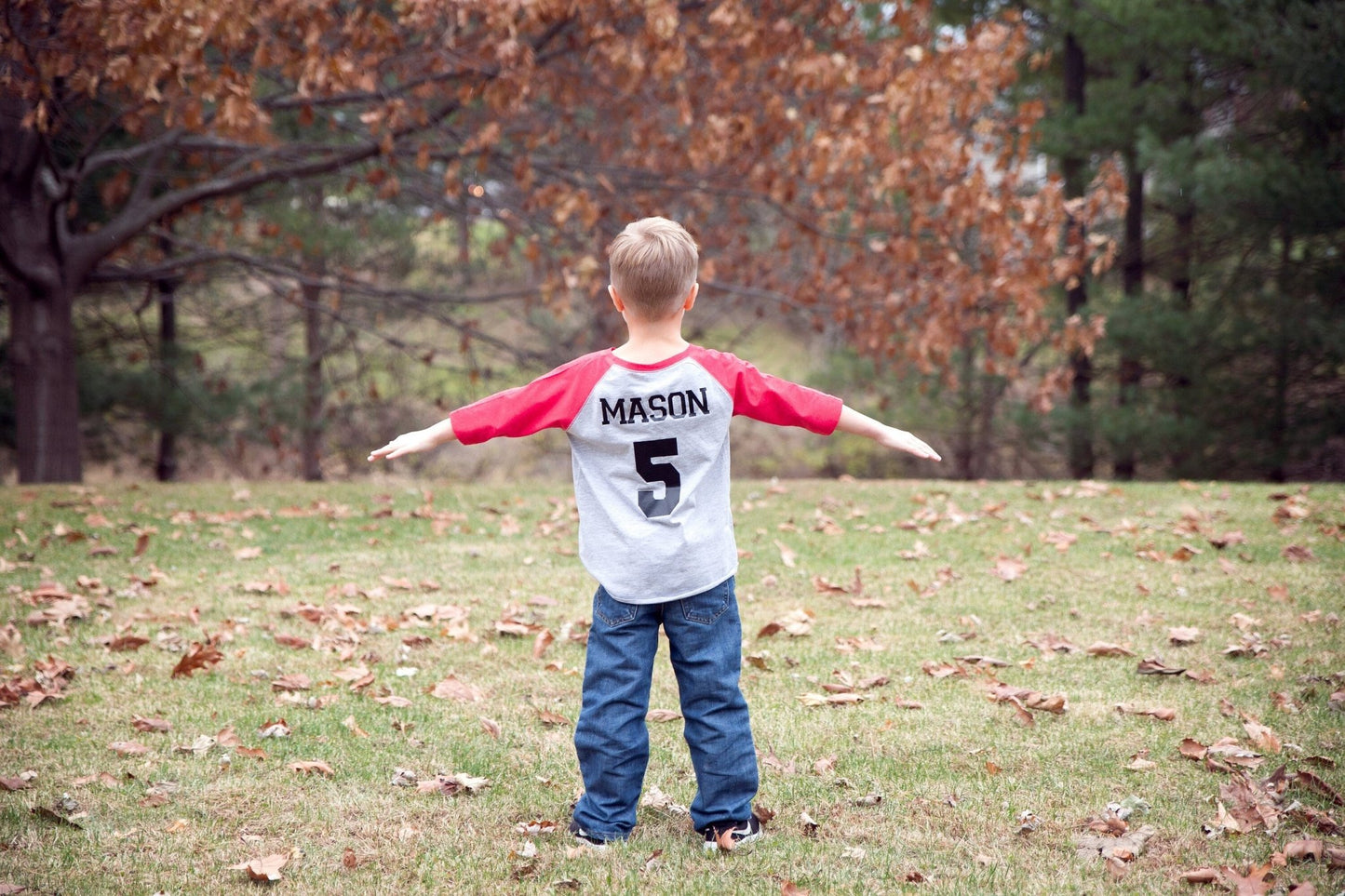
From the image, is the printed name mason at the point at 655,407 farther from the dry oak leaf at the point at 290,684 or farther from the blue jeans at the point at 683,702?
the dry oak leaf at the point at 290,684

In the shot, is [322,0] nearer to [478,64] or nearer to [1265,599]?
[478,64]

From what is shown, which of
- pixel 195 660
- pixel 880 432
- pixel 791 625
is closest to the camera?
pixel 880 432

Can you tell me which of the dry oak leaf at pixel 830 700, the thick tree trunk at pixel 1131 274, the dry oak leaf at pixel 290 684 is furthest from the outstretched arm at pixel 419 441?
the thick tree trunk at pixel 1131 274

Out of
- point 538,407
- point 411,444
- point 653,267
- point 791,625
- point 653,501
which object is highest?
point 653,267

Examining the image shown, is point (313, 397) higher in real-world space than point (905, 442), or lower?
higher

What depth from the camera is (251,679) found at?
15.2 ft

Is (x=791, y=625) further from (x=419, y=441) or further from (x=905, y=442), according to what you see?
(x=419, y=441)

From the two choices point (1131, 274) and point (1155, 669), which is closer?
point (1155, 669)

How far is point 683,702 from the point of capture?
3.15 metres

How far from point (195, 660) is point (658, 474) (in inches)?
109

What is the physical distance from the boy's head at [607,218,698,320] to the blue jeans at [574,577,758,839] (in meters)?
0.81

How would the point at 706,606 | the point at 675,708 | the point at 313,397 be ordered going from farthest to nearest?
the point at 313,397 < the point at 675,708 < the point at 706,606

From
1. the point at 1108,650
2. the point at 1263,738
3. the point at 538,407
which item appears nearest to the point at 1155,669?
the point at 1108,650

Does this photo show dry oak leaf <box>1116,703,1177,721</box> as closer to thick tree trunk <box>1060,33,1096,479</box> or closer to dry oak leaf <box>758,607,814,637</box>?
dry oak leaf <box>758,607,814,637</box>
